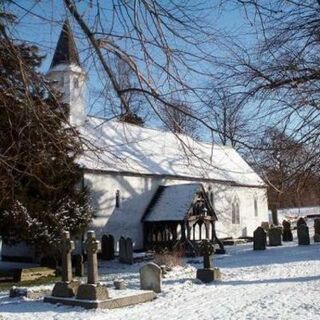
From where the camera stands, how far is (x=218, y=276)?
16172 mm

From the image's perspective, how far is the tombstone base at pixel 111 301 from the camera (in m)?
12.0

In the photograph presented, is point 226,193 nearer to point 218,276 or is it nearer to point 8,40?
point 218,276

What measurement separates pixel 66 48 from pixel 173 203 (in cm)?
2373

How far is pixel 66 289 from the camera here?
1312 cm

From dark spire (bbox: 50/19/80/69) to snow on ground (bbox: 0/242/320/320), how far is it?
629 cm

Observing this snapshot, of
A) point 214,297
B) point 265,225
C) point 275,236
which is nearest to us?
point 214,297

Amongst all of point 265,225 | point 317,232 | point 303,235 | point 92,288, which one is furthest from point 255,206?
point 92,288

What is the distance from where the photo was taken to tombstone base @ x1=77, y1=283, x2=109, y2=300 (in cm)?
1222

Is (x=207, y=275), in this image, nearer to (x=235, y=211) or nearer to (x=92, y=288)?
(x=92, y=288)

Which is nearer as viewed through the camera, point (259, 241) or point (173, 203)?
point (259, 241)

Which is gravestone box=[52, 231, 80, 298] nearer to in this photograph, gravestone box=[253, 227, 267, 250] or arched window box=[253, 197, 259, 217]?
gravestone box=[253, 227, 267, 250]

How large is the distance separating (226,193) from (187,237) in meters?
9.45

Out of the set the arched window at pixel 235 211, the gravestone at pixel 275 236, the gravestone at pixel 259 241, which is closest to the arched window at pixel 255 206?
the arched window at pixel 235 211

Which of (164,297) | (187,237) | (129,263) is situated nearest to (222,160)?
→ (187,237)
